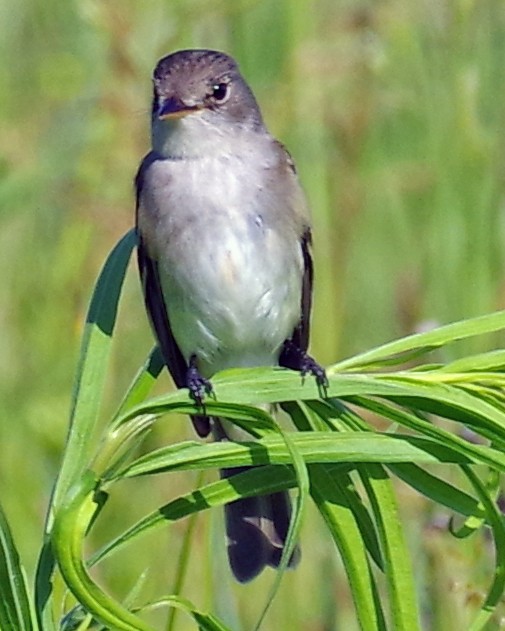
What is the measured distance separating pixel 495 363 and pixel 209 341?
4.32 feet

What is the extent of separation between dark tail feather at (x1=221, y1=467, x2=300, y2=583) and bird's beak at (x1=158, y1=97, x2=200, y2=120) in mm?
688

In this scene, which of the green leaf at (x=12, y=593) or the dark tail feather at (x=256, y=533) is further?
the dark tail feather at (x=256, y=533)

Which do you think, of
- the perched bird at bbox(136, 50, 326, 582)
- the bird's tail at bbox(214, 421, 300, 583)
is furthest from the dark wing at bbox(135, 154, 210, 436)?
the bird's tail at bbox(214, 421, 300, 583)

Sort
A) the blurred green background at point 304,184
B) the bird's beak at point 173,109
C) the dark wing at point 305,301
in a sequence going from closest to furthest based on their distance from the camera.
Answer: the bird's beak at point 173,109, the dark wing at point 305,301, the blurred green background at point 304,184

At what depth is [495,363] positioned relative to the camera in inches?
70.0

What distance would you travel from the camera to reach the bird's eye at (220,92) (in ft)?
10.1

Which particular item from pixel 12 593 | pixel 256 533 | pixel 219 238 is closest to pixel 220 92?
pixel 219 238

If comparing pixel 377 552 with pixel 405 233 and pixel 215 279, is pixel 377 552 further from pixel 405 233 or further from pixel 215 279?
pixel 405 233

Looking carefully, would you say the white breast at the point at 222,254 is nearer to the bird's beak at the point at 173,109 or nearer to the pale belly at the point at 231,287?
the pale belly at the point at 231,287

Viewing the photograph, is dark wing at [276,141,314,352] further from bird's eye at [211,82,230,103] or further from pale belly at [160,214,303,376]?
bird's eye at [211,82,230,103]

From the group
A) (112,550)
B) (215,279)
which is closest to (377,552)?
(112,550)

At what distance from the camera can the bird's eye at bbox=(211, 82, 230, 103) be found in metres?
3.08

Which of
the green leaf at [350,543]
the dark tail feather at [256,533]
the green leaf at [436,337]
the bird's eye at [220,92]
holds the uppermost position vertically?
the bird's eye at [220,92]

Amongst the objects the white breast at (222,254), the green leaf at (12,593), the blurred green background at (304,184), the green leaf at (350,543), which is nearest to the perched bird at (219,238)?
the white breast at (222,254)
